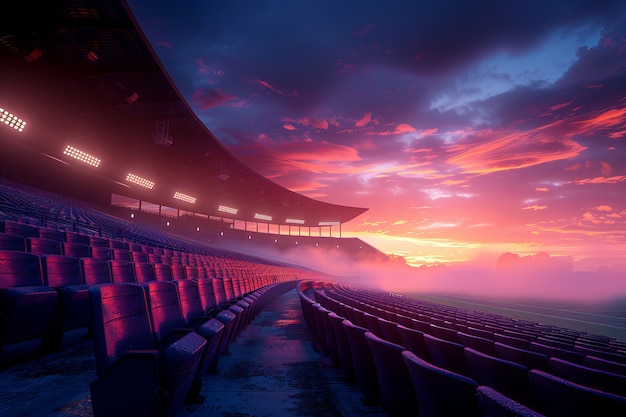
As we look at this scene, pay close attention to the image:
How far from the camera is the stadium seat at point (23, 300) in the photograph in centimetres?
215

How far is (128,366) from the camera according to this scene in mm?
1318

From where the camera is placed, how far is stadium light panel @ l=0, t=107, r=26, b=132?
31.6 ft

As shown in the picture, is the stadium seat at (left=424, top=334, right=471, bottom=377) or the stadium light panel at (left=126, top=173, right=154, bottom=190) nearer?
the stadium seat at (left=424, top=334, right=471, bottom=377)

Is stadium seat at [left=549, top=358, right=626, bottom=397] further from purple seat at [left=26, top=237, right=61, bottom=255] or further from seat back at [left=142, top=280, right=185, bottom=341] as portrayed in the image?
purple seat at [left=26, top=237, right=61, bottom=255]

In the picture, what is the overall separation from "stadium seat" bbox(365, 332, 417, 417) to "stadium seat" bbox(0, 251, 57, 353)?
2.35 meters

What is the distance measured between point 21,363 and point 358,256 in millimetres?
32220

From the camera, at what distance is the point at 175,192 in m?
20.8

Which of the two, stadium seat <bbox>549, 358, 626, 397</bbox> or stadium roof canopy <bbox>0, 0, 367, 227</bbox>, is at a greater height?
stadium roof canopy <bbox>0, 0, 367, 227</bbox>

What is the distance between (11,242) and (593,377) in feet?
15.4

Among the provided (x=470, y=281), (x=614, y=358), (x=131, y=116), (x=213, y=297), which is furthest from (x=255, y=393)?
(x=470, y=281)

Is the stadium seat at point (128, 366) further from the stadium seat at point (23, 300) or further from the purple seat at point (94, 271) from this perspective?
the purple seat at point (94, 271)

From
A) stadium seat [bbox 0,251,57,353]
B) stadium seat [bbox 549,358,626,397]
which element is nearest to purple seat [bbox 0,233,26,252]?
stadium seat [bbox 0,251,57,353]

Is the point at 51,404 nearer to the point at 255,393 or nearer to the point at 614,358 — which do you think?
the point at 255,393

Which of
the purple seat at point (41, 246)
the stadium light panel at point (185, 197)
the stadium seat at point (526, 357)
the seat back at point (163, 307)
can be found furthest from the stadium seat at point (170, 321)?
the stadium light panel at point (185, 197)
